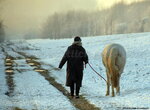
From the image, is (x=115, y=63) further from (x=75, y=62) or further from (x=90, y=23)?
(x=90, y=23)

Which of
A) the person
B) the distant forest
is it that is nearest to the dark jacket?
the person

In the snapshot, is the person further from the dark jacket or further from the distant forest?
the distant forest

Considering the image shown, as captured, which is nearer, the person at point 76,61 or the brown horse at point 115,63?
the brown horse at point 115,63

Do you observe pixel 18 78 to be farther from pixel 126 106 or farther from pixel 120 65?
pixel 126 106

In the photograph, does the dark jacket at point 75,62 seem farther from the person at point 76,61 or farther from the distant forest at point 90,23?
the distant forest at point 90,23

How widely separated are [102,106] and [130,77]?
23.2ft

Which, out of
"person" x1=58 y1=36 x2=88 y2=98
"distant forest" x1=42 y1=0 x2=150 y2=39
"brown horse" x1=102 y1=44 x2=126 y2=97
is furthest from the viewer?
"distant forest" x1=42 y1=0 x2=150 y2=39

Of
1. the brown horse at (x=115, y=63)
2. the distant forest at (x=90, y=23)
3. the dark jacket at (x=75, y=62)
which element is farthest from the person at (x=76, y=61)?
the distant forest at (x=90, y=23)

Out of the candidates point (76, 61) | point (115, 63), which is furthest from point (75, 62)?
point (115, 63)

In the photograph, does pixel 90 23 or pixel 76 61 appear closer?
pixel 76 61

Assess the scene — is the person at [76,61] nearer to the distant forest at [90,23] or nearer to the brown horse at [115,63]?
the brown horse at [115,63]

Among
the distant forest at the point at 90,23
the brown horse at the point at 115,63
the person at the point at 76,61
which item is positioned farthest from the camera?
the distant forest at the point at 90,23

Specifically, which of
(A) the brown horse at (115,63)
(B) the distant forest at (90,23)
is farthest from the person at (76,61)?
(B) the distant forest at (90,23)

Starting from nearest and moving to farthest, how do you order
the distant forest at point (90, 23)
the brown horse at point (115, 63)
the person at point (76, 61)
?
the brown horse at point (115, 63)
the person at point (76, 61)
the distant forest at point (90, 23)
